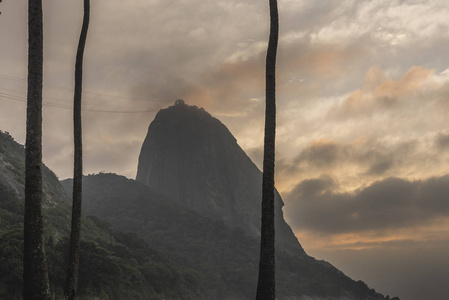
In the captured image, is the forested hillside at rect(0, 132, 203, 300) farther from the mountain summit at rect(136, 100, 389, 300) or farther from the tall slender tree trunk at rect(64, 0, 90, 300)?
the mountain summit at rect(136, 100, 389, 300)

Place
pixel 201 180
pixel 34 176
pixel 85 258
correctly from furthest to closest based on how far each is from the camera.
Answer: pixel 201 180
pixel 85 258
pixel 34 176

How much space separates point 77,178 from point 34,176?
5.51 metres

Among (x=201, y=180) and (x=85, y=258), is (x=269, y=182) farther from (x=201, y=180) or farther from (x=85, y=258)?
(x=201, y=180)

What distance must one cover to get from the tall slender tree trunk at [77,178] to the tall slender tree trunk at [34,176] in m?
4.62

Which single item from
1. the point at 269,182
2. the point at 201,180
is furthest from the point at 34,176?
the point at 201,180

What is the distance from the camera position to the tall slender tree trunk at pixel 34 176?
399 inches

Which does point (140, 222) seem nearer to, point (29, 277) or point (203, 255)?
point (203, 255)

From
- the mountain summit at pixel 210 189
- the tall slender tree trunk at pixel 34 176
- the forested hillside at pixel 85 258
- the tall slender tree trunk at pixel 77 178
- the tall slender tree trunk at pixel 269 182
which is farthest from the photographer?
the mountain summit at pixel 210 189

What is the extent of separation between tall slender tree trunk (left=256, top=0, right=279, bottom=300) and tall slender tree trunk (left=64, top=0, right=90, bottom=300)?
710 cm

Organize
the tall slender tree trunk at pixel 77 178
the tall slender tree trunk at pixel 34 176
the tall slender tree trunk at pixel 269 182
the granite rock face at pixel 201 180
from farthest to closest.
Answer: the granite rock face at pixel 201 180, the tall slender tree trunk at pixel 77 178, the tall slender tree trunk at pixel 269 182, the tall slender tree trunk at pixel 34 176

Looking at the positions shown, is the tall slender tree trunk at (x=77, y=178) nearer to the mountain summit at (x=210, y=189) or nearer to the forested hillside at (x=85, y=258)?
the forested hillside at (x=85, y=258)

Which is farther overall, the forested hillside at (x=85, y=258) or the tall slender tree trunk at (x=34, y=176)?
the forested hillside at (x=85, y=258)

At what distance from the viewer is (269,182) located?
1251 centimetres

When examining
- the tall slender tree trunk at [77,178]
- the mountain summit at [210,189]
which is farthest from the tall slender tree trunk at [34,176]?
the mountain summit at [210,189]
